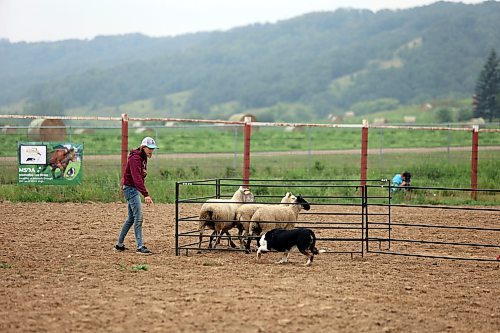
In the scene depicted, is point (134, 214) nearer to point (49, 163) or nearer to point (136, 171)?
point (136, 171)

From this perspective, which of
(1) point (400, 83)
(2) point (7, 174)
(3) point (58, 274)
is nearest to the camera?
(3) point (58, 274)

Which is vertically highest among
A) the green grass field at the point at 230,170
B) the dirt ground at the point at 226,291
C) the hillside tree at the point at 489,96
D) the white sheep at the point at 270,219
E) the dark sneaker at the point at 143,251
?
the hillside tree at the point at 489,96

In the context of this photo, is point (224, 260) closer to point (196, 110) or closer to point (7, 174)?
point (7, 174)

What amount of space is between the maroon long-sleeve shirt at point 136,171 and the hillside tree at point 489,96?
5478 centimetres

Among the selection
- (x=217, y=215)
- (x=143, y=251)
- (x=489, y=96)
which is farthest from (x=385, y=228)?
(x=489, y=96)

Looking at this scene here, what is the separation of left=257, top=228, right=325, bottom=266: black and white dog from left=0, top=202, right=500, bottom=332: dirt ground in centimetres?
25

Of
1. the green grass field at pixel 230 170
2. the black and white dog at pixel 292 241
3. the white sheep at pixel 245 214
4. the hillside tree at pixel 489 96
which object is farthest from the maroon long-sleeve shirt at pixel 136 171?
the hillside tree at pixel 489 96

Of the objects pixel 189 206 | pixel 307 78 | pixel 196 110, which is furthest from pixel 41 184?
pixel 307 78

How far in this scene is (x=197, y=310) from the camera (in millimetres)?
8492

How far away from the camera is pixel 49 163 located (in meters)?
20.1

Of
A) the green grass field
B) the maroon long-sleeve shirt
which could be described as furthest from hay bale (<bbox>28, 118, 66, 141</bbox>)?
the maroon long-sleeve shirt

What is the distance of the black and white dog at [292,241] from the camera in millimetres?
11570

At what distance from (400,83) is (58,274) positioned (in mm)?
125223

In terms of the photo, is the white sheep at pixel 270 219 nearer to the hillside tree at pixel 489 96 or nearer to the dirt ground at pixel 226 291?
the dirt ground at pixel 226 291
